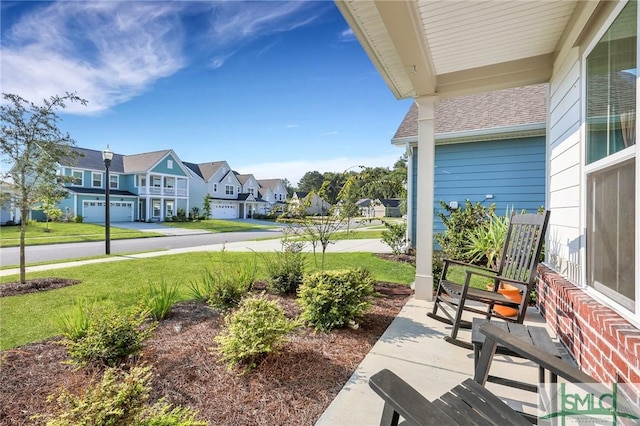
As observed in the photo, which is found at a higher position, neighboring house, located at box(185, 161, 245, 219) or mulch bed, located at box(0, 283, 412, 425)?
neighboring house, located at box(185, 161, 245, 219)

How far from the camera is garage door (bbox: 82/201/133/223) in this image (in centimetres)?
2264

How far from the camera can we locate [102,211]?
2359 centimetres

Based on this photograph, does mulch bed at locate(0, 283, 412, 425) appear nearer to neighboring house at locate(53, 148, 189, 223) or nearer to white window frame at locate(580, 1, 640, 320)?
white window frame at locate(580, 1, 640, 320)

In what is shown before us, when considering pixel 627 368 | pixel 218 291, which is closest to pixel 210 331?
pixel 218 291

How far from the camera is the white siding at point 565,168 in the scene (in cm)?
272

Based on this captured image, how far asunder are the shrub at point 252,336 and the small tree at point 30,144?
5.31 m

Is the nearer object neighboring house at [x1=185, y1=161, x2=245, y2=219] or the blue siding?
the blue siding

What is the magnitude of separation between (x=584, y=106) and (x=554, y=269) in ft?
5.63

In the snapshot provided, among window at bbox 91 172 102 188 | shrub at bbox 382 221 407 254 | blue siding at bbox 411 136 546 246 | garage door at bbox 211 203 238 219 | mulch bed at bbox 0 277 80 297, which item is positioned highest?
window at bbox 91 172 102 188

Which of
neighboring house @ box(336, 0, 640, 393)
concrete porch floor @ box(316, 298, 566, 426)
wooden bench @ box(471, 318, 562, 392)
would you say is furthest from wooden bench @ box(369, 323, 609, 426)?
concrete porch floor @ box(316, 298, 566, 426)

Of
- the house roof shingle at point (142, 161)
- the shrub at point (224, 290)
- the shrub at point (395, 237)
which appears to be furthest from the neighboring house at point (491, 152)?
the house roof shingle at point (142, 161)

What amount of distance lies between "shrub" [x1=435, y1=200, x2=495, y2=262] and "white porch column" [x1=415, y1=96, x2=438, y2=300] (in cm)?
217

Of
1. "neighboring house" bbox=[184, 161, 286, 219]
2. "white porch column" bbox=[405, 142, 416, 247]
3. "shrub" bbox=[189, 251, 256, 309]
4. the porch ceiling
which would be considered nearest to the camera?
the porch ceiling

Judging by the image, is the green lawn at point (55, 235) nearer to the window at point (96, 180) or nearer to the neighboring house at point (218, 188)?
the window at point (96, 180)
